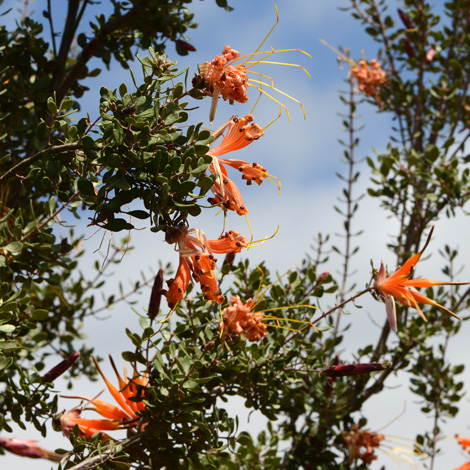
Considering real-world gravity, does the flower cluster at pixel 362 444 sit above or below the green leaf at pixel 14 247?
above

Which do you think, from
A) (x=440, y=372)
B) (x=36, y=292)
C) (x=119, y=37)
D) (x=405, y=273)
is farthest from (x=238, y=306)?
(x=440, y=372)

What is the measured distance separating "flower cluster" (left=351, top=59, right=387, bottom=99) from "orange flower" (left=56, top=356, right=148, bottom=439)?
9.35 ft

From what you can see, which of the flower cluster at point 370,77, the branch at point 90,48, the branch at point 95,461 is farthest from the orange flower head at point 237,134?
the flower cluster at point 370,77

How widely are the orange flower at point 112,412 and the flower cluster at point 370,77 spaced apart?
2.85 meters

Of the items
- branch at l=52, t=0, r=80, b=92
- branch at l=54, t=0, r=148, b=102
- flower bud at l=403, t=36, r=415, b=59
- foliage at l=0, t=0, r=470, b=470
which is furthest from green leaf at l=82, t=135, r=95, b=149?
flower bud at l=403, t=36, r=415, b=59

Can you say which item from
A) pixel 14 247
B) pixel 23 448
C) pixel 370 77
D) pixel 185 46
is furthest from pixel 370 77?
pixel 23 448

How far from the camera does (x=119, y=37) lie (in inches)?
119

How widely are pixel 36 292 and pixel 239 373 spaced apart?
1.29 metres

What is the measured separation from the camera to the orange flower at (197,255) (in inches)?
57.8

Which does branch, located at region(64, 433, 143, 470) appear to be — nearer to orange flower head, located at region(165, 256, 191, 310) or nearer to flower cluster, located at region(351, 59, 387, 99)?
orange flower head, located at region(165, 256, 191, 310)

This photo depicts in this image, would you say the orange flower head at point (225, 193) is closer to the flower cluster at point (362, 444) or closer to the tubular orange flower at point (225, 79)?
the tubular orange flower at point (225, 79)

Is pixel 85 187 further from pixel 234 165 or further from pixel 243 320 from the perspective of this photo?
pixel 243 320

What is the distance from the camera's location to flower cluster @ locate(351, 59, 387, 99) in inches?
167

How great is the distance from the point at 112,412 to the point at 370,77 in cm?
302
